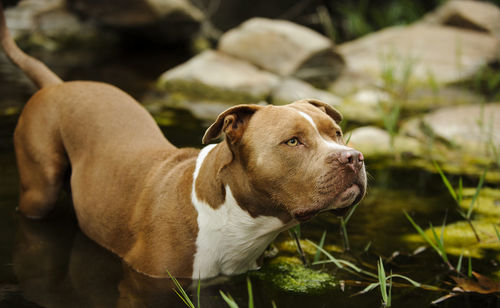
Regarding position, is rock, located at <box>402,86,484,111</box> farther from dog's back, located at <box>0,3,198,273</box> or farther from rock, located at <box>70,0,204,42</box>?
dog's back, located at <box>0,3,198,273</box>

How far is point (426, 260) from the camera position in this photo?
11.6ft

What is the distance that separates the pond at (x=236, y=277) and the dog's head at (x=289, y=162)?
579mm

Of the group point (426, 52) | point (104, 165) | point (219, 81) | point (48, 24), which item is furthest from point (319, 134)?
point (48, 24)

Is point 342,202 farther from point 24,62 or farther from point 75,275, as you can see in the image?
point 24,62

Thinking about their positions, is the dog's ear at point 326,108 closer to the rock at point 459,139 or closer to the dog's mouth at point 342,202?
the dog's mouth at point 342,202

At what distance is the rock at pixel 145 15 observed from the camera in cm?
984

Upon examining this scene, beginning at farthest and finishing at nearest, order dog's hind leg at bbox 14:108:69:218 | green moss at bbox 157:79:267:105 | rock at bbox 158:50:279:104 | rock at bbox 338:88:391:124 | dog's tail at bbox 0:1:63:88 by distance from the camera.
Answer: rock at bbox 158:50:279:104 < green moss at bbox 157:79:267:105 < rock at bbox 338:88:391:124 < dog's tail at bbox 0:1:63:88 < dog's hind leg at bbox 14:108:69:218

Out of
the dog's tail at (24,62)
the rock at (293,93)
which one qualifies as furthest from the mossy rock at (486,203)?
the dog's tail at (24,62)

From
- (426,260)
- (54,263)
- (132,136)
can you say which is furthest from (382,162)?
(54,263)

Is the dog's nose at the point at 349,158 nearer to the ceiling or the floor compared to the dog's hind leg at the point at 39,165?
nearer to the ceiling

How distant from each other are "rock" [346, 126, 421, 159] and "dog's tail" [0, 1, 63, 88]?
2887mm

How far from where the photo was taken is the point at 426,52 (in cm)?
902

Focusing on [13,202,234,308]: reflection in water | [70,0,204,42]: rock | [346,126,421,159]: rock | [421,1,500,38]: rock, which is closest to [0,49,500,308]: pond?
[13,202,234,308]: reflection in water

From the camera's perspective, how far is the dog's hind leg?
362 centimetres
